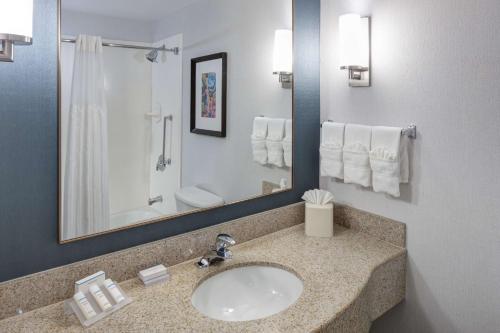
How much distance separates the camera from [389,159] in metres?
1.41

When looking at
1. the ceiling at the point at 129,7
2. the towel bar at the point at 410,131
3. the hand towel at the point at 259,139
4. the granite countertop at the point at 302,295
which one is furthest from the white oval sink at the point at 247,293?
the ceiling at the point at 129,7

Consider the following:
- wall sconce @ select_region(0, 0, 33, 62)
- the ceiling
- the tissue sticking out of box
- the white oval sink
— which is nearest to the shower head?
the ceiling

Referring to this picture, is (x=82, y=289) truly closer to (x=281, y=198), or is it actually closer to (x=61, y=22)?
(x=61, y=22)

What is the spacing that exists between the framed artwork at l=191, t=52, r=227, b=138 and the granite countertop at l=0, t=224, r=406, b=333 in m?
0.51

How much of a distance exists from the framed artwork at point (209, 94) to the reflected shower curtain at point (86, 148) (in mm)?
341

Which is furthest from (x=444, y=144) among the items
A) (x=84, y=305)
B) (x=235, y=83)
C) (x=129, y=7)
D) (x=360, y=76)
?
(x=84, y=305)

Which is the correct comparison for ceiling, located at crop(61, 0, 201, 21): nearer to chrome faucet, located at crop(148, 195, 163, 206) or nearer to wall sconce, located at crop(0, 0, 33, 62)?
wall sconce, located at crop(0, 0, 33, 62)

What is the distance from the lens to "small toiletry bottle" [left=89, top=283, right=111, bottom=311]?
3.24 ft

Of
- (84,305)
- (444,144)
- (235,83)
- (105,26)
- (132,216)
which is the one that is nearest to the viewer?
(84,305)

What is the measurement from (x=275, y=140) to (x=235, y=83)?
33 centimetres

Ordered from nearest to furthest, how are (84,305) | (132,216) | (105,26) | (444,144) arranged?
(84,305), (105,26), (132,216), (444,144)

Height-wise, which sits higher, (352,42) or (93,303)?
(352,42)

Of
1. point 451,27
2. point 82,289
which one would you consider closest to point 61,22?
point 82,289

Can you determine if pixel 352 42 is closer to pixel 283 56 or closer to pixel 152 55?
pixel 283 56
